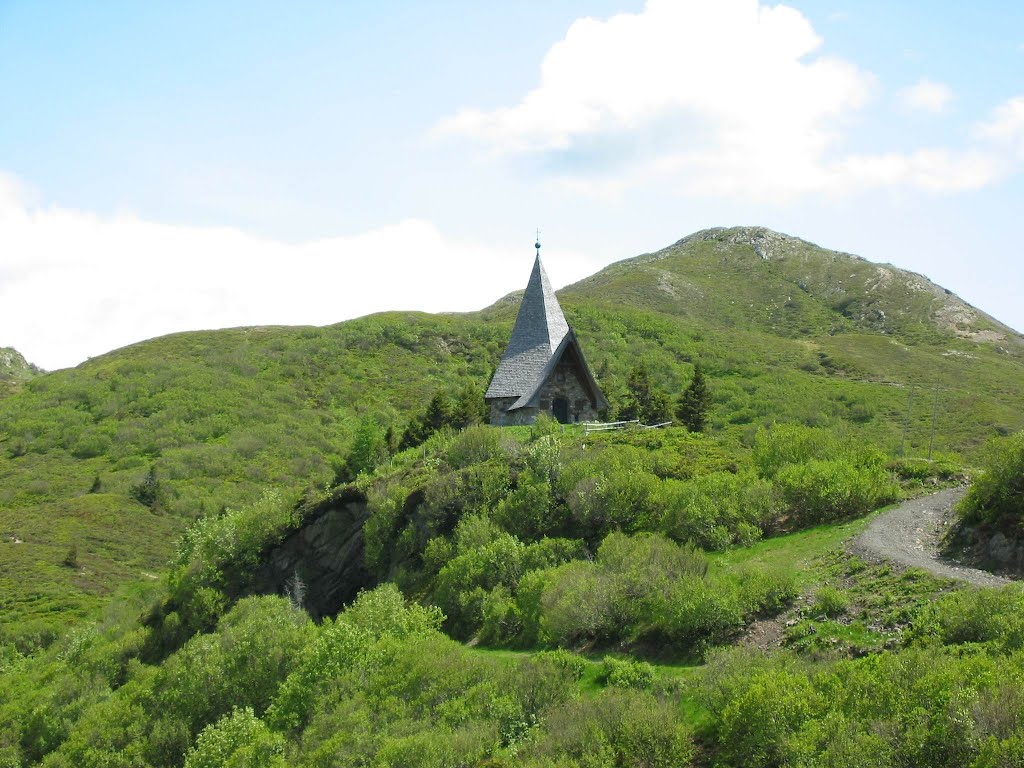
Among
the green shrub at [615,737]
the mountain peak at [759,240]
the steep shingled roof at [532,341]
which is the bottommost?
the green shrub at [615,737]

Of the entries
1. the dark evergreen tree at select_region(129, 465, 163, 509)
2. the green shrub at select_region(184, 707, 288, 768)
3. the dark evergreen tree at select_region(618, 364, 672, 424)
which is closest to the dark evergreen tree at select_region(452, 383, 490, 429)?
the dark evergreen tree at select_region(618, 364, 672, 424)

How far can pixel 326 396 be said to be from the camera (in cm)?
8950

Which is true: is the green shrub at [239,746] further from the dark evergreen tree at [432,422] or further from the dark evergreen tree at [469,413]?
the dark evergreen tree at [432,422]

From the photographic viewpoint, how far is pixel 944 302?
401 ft

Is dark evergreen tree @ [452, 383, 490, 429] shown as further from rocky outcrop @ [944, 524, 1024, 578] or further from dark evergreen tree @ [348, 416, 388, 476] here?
rocky outcrop @ [944, 524, 1024, 578]

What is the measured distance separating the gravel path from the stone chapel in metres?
13.0

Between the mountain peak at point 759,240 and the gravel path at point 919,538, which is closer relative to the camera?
the gravel path at point 919,538

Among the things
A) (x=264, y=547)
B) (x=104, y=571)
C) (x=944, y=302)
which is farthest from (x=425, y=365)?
(x=944, y=302)

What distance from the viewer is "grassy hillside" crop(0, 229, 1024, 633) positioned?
220ft

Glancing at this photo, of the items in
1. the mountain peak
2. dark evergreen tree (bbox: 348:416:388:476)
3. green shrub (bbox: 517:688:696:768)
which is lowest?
green shrub (bbox: 517:688:696:768)

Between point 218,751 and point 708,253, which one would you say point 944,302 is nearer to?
point 708,253

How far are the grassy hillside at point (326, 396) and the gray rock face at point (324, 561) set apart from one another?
20.7m

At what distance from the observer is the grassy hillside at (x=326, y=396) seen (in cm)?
6719

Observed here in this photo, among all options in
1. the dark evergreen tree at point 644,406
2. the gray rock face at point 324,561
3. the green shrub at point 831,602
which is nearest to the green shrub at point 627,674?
the green shrub at point 831,602
